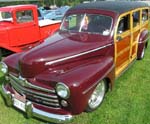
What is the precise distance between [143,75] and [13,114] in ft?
11.2

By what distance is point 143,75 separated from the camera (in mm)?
6203

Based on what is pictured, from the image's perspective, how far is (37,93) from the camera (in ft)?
12.5

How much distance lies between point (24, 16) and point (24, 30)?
0.51 metres

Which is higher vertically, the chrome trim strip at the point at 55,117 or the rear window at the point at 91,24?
the rear window at the point at 91,24

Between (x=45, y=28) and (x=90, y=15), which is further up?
(x=90, y=15)

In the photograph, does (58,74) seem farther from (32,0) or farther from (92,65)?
(32,0)

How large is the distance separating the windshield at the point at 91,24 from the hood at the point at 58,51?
0.15 m

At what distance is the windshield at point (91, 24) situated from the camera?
16.1 ft

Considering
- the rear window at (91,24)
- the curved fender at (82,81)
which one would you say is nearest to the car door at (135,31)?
the rear window at (91,24)

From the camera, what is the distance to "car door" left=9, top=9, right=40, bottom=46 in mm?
8219

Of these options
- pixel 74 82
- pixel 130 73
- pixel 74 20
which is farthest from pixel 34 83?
pixel 130 73

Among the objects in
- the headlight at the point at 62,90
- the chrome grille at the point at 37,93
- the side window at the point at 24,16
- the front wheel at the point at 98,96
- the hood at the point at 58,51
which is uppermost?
the side window at the point at 24,16

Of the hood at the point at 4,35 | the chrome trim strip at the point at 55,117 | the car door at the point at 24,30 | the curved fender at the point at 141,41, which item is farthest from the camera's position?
the car door at the point at 24,30

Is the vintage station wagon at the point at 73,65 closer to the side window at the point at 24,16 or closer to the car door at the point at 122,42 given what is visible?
the car door at the point at 122,42
